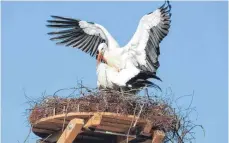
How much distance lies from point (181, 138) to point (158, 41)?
154 centimetres

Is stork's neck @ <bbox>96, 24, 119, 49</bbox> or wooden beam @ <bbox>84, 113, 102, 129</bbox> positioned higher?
stork's neck @ <bbox>96, 24, 119, 49</bbox>

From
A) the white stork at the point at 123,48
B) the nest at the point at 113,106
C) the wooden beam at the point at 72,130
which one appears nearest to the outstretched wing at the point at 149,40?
the white stork at the point at 123,48

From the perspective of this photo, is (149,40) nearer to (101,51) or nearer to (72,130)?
(101,51)

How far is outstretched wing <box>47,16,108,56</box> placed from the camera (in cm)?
690

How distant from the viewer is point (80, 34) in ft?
23.0

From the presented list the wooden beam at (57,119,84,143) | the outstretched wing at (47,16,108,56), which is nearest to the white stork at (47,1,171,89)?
the outstretched wing at (47,16,108,56)

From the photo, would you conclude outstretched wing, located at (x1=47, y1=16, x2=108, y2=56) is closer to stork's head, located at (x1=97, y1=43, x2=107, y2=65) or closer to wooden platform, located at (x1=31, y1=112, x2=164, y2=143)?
stork's head, located at (x1=97, y1=43, x2=107, y2=65)

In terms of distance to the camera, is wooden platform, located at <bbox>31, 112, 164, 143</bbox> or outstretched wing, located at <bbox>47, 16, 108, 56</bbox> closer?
wooden platform, located at <bbox>31, 112, 164, 143</bbox>

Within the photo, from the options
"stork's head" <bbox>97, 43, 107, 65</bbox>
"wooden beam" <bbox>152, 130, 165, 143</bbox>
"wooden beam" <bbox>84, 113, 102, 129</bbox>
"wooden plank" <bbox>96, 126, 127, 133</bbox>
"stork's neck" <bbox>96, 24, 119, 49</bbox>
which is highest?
"stork's neck" <bbox>96, 24, 119, 49</bbox>

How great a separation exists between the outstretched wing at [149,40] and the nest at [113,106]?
1.05m

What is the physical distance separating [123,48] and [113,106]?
5.07 ft

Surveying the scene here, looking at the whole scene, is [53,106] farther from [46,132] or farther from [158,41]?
[158,41]

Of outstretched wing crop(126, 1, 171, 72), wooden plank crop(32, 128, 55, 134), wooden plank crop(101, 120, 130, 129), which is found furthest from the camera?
outstretched wing crop(126, 1, 171, 72)

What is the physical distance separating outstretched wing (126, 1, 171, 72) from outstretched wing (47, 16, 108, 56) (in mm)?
414
